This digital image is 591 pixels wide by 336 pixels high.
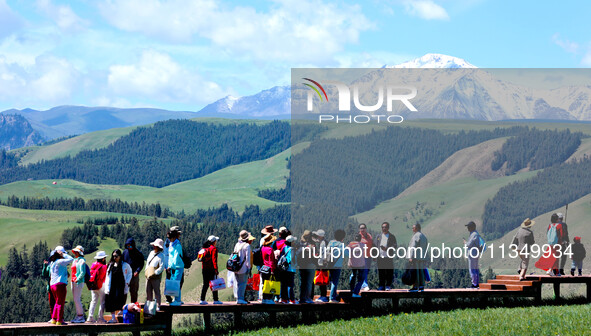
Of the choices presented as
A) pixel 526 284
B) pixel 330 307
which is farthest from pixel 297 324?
pixel 526 284

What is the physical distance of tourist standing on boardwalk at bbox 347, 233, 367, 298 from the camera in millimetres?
22766

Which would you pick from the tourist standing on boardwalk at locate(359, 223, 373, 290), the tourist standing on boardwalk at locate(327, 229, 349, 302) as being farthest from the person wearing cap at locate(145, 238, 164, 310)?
the tourist standing on boardwalk at locate(359, 223, 373, 290)

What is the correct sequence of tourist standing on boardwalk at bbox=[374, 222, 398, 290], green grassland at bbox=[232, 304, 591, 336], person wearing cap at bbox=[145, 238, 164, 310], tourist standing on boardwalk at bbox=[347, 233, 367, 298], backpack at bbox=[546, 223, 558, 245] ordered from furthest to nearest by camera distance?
backpack at bbox=[546, 223, 558, 245] < tourist standing on boardwalk at bbox=[374, 222, 398, 290] < tourist standing on boardwalk at bbox=[347, 233, 367, 298] < person wearing cap at bbox=[145, 238, 164, 310] < green grassland at bbox=[232, 304, 591, 336]

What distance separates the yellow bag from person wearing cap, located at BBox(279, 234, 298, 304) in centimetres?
22

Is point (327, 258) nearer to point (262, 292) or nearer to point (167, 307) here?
point (262, 292)

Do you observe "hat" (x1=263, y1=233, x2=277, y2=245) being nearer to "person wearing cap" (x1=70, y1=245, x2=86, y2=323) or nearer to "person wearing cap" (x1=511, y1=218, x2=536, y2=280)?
"person wearing cap" (x1=70, y1=245, x2=86, y2=323)

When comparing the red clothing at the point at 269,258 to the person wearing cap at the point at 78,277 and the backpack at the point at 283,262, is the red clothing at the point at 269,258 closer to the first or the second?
the backpack at the point at 283,262

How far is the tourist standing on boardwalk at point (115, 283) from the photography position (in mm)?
19859

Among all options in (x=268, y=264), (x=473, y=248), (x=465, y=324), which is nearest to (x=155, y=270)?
(x=268, y=264)

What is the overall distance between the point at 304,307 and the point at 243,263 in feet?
7.93

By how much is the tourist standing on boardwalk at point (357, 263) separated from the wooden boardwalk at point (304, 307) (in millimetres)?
243

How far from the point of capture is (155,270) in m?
20.2

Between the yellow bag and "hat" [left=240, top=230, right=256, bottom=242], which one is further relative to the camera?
the yellow bag

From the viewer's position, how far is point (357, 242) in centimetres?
2305
